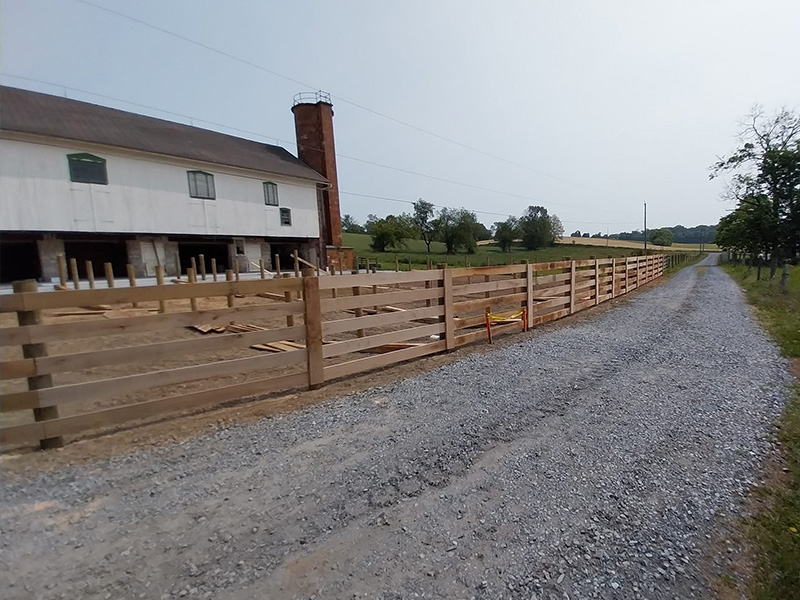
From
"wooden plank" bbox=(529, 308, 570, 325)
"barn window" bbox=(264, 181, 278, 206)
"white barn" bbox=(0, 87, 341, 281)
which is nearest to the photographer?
"wooden plank" bbox=(529, 308, 570, 325)

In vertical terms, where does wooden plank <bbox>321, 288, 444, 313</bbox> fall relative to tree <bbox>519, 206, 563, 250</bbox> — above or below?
below

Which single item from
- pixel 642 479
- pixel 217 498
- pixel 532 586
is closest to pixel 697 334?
pixel 642 479

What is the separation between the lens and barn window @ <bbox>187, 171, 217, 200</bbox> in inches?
817

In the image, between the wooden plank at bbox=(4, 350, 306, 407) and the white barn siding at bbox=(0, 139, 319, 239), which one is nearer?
the wooden plank at bbox=(4, 350, 306, 407)

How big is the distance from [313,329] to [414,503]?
252cm

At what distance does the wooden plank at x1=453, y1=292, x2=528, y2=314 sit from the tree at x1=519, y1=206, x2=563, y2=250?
63514 millimetres

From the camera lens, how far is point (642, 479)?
273cm

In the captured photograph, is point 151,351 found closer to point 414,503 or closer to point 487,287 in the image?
point 414,503

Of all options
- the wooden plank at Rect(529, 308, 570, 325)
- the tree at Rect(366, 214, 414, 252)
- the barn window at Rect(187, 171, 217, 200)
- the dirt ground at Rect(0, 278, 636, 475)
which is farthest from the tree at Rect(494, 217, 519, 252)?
the dirt ground at Rect(0, 278, 636, 475)

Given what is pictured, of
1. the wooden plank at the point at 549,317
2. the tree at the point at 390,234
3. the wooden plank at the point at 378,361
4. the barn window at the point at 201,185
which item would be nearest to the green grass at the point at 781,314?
the wooden plank at the point at 549,317

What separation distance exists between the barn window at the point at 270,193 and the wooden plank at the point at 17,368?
888 inches

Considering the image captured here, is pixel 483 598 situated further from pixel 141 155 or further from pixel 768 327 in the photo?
pixel 141 155

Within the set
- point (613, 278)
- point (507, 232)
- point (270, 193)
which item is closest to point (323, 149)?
point (270, 193)

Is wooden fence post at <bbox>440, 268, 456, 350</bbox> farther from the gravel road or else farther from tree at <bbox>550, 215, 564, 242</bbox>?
tree at <bbox>550, 215, 564, 242</bbox>
